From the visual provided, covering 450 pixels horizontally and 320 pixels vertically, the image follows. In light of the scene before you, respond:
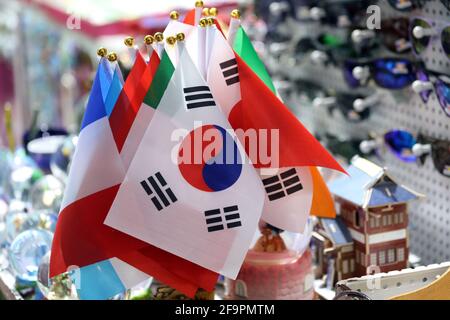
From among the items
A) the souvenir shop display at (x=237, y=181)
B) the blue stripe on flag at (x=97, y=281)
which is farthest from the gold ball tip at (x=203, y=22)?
the blue stripe on flag at (x=97, y=281)

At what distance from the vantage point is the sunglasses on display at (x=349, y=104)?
6.45 ft

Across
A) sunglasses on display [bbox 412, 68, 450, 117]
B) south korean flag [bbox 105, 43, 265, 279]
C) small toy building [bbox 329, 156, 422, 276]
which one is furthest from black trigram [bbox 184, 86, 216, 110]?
sunglasses on display [bbox 412, 68, 450, 117]

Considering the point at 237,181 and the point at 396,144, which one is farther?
the point at 396,144

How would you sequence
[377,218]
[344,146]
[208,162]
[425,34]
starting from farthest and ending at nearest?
[344,146] → [425,34] → [377,218] → [208,162]

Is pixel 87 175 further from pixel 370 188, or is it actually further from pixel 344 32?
pixel 344 32

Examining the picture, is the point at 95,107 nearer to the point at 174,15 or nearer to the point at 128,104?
the point at 128,104

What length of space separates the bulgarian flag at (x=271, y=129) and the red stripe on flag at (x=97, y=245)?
19cm

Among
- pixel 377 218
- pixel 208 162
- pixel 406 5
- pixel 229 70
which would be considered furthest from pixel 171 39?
pixel 406 5

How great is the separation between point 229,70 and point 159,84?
149 mm

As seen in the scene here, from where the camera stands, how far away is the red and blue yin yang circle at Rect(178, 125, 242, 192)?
A: 4.14ft

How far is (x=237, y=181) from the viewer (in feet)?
4.15

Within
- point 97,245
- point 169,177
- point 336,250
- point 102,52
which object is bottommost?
point 336,250

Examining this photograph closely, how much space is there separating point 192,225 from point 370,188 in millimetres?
449
